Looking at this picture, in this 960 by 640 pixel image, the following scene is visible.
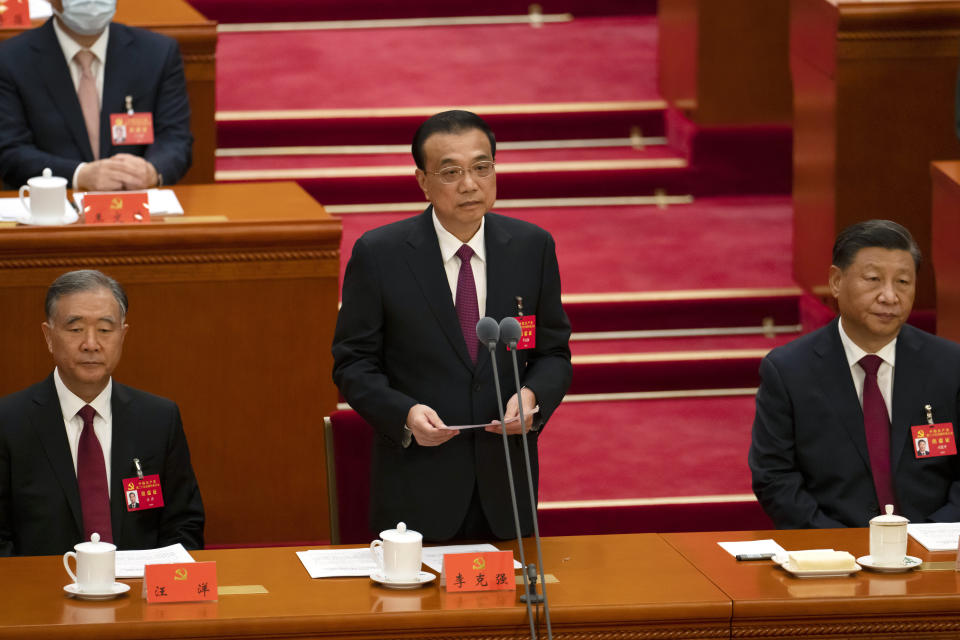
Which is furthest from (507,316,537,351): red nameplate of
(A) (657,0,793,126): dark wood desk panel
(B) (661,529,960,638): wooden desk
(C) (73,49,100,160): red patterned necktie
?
(A) (657,0,793,126): dark wood desk panel

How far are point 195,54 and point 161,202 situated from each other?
3.56ft

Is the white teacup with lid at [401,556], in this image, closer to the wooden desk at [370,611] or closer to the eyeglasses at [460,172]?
the wooden desk at [370,611]

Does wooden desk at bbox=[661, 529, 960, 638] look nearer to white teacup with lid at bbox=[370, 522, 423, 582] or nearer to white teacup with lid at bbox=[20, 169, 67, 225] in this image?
white teacup with lid at bbox=[370, 522, 423, 582]

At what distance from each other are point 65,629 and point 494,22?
4786 mm

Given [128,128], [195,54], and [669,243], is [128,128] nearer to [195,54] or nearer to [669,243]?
[195,54]

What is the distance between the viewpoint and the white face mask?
485 centimetres

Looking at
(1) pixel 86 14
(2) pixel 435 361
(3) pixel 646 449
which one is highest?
(1) pixel 86 14

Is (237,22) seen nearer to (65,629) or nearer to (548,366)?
(548,366)

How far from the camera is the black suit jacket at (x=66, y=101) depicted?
490 centimetres

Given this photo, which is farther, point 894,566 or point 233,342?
point 233,342

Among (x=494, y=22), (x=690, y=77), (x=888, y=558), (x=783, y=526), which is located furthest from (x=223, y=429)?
(x=494, y=22)

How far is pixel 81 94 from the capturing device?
4.96 meters

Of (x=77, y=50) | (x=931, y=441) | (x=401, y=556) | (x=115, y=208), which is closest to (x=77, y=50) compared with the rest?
(x=77, y=50)

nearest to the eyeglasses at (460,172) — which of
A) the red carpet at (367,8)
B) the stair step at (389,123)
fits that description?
the stair step at (389,123)
